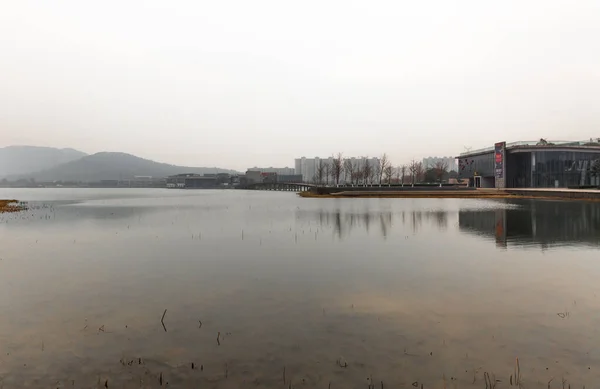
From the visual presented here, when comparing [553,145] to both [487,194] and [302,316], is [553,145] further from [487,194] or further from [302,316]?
[302,316]

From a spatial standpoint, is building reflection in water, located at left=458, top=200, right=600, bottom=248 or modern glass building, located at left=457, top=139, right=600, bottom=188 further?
modern glass building, located at left=457, top=139, right=600, bottom=188

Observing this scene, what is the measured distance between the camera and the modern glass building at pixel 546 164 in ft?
370

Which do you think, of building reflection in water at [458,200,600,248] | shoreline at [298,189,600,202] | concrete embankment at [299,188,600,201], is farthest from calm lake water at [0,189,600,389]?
concrete embankment at [299,188,600,201]

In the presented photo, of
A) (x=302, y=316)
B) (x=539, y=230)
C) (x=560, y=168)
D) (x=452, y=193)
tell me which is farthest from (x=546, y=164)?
(x=302, y=316)

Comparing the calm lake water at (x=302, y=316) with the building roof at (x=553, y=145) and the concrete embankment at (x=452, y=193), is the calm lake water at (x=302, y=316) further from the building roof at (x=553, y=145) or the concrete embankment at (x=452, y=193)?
the building roof at (x=553, y=145)

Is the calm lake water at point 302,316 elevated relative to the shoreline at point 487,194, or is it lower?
lower

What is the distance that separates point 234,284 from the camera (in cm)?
1562

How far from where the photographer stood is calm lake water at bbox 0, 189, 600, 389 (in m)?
8.11

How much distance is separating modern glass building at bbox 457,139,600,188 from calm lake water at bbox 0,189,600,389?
105 meters

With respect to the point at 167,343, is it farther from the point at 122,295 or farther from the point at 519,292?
the point at 519,292

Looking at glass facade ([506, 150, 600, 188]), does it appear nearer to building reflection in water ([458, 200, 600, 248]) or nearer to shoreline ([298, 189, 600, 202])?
shoreline ([298, 189, 600, 202])

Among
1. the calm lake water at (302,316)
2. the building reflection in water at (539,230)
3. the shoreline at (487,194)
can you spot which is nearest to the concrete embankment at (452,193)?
the shoreline at (487,194)

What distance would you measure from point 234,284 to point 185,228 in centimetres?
2236

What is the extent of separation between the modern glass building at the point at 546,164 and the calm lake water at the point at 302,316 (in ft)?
346
